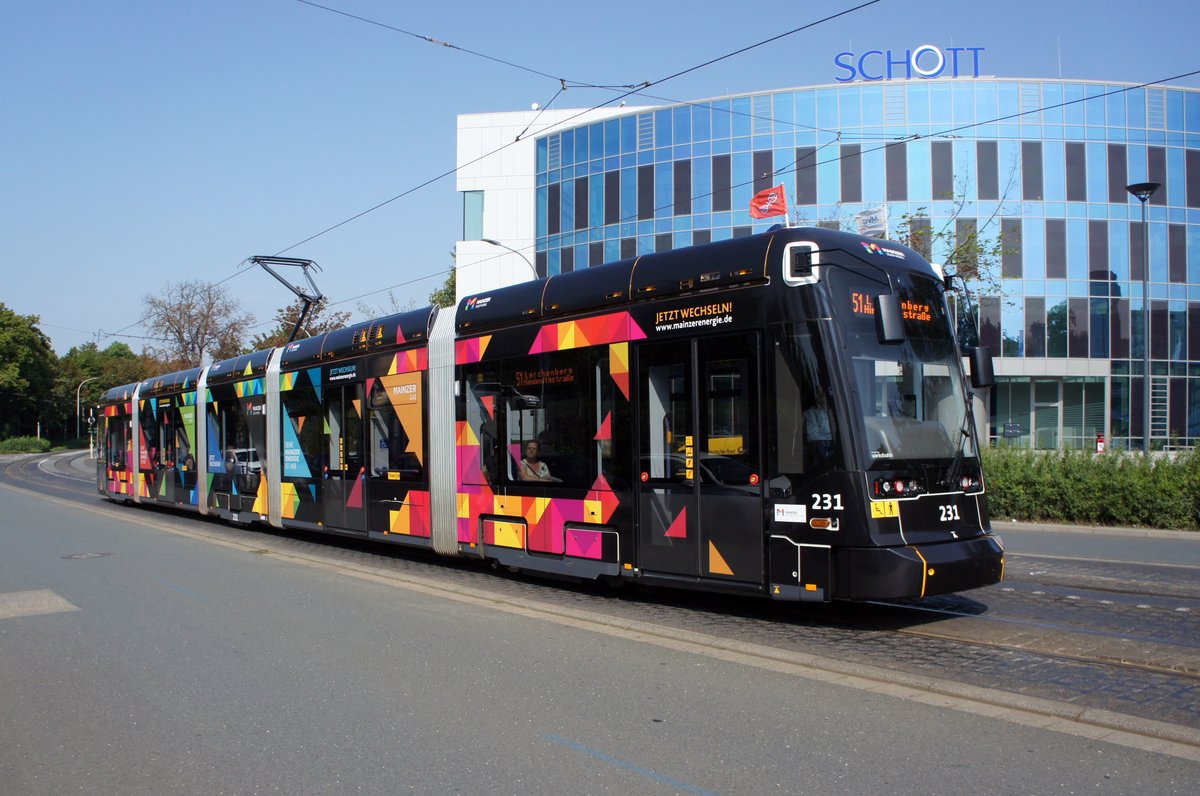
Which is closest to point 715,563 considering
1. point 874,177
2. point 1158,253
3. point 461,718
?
point 461,718

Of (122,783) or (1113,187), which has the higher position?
(1113,187)

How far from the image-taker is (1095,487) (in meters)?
17.6

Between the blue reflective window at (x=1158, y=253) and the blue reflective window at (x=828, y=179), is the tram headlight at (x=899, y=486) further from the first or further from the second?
the blue reflective window at (x=1158, y=253)

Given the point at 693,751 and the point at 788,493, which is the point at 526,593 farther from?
the point at 693,751

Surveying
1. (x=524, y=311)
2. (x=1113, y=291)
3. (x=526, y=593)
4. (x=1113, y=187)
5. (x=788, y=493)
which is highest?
(x=1113, y=187)

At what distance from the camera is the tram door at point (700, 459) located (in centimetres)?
800

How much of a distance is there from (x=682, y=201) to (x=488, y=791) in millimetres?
37833

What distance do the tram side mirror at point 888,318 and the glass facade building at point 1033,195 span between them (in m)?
30.5

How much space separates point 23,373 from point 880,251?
10000 cm

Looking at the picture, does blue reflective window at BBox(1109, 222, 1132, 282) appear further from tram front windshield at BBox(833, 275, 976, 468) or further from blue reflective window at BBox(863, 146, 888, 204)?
tram front windshield at BBox(833, 275, 976, 468)

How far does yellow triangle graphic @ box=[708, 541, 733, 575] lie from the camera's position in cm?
816

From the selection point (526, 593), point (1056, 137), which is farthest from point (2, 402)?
point (526, 593)

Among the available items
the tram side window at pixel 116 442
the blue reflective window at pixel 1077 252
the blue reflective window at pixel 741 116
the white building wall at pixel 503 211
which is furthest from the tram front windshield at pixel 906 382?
the white building wall at pixel 503 211

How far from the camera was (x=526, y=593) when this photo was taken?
1046 centimetres
